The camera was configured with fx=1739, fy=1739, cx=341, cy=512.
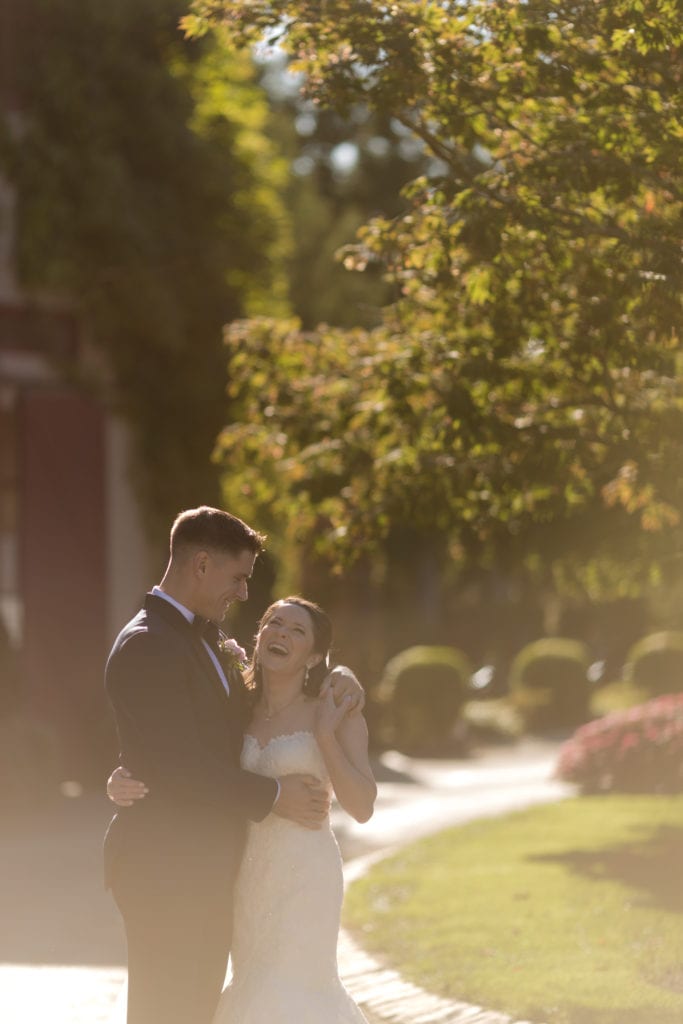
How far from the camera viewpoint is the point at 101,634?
72.8 ft

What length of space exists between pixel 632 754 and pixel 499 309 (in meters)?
10.4

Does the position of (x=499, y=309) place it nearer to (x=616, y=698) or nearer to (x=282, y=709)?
(x=282, y=709)

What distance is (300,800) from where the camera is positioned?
568 centimetres

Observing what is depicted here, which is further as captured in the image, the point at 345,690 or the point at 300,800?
the point at 345,690

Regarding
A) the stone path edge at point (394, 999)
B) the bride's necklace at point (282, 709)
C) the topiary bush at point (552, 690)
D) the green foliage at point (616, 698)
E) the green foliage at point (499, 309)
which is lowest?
the green foliage at point (616, 698)

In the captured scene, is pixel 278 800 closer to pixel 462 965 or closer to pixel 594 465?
pixel 462 965

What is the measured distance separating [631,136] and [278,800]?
4.19 meters

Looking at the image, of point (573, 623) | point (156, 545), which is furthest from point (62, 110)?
point (573, 623)

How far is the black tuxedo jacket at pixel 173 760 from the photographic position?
5250 mm

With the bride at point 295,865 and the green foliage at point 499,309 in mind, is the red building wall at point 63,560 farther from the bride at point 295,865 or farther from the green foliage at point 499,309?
the bride at point 295,865

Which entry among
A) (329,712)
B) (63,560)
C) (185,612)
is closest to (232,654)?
(329,712)

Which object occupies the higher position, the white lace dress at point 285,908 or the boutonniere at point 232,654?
the boutonniere at point 232,654

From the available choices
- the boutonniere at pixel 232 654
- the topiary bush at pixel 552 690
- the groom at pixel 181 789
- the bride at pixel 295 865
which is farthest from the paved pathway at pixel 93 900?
the topiary bush at pixel 552 690

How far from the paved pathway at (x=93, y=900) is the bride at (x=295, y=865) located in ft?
8.60
